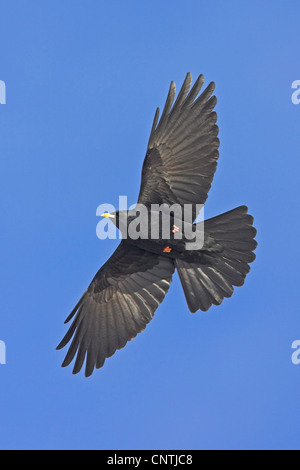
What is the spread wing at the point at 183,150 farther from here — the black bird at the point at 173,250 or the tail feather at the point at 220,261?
the tail feather at the point at 220,261

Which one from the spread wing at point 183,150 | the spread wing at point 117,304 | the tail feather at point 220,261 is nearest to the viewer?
the spread wing at point 183,150

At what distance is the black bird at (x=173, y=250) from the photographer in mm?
14047

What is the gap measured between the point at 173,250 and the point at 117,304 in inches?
73.3

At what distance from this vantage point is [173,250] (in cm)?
1451

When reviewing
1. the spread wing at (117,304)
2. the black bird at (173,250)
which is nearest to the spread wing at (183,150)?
the black bird at (173,250)

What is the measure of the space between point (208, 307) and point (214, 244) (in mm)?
1189

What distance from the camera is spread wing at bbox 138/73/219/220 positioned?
13.9 m

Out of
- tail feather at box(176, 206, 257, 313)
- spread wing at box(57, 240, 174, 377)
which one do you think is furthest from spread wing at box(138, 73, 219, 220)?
spread wing at box(57, 240, 174, 377)

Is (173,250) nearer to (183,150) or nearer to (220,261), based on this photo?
(220,261)

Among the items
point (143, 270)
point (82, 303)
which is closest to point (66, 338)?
point (82, 303)

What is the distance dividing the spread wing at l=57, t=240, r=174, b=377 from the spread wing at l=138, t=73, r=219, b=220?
4.38ft

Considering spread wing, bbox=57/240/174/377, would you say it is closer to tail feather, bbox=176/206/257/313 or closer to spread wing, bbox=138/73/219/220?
tail feather, bbox=176/206/257/313

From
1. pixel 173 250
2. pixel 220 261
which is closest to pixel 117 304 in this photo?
pixel 173 250

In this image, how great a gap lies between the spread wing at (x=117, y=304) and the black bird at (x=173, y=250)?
0.06 feet
